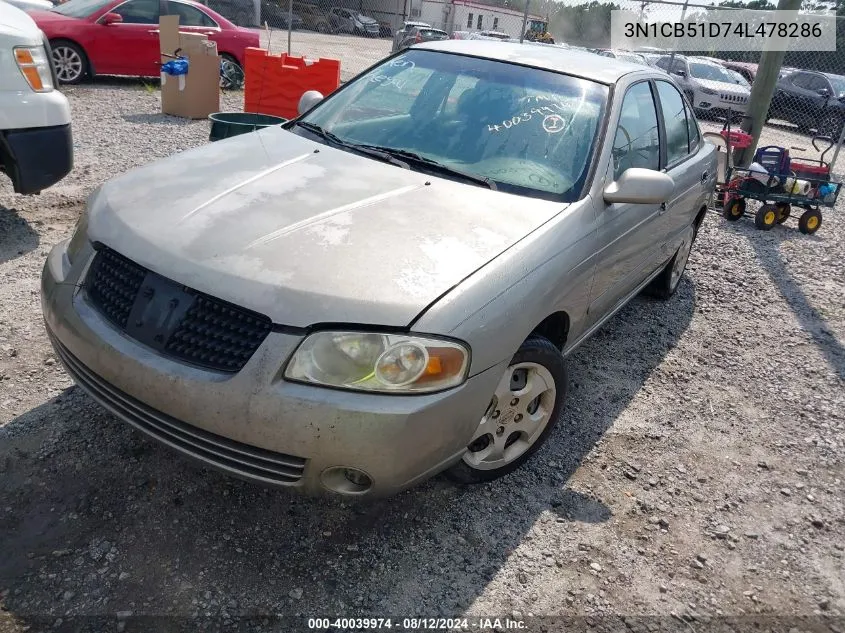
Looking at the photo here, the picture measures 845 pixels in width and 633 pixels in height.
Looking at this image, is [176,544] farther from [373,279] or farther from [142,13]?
[142,13]

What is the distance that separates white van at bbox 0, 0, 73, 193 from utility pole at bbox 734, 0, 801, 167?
29.0ft

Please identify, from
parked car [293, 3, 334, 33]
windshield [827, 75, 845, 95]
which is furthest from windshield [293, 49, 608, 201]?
parked car [293, 3, 334, 33]

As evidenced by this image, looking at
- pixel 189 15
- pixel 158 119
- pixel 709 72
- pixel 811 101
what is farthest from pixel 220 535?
pixel 811 101

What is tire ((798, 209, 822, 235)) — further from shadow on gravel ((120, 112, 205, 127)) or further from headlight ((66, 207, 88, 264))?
shadow on gravel ((120, 112, 205, 127))

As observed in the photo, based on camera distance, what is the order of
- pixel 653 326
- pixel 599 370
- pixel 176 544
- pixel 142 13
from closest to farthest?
pixel 176 544 → pixel 599 370 → pixel 653 326 → pixel 142 13

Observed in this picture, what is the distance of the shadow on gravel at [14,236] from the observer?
167 inches

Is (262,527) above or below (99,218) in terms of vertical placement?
below

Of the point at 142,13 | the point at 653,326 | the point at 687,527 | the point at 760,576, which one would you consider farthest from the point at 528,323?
the point at 142,13

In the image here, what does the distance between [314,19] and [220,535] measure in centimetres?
3610

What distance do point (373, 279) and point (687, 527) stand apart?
178 cm

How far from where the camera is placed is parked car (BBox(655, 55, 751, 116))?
16938 millimetres

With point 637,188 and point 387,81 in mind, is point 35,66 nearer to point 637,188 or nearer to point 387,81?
point 387,81

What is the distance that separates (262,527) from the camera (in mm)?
2438

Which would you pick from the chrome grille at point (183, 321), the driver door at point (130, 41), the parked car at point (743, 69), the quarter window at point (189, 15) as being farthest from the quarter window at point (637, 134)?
the parked car at point (743, 69)
